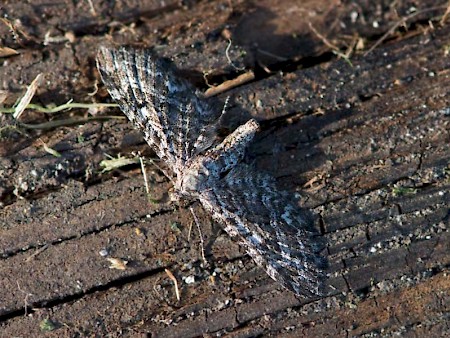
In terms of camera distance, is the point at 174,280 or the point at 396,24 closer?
the point at 174,280

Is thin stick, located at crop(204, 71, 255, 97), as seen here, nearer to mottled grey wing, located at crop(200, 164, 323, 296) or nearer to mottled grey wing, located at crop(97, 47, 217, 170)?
mottled grey wing, located at crop(97, 47, 217, 170)

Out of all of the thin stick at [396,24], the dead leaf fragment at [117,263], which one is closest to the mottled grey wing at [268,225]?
the dead leaf fragment at [117,263]

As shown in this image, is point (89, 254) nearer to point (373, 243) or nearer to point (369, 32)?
point (373, 243)

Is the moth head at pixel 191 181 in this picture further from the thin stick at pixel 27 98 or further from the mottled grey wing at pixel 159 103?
the thin stick at pixel 27 98

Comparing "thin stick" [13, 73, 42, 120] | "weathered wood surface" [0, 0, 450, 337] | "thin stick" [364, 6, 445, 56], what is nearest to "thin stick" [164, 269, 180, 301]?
"weathered wood surface" [0, 0, 450, 337]

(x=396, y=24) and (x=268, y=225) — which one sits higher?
(x=396, y=24)

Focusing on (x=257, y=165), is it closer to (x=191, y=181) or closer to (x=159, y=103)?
(x=191, y=181)

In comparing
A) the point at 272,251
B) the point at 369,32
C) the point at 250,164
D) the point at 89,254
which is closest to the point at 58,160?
the point at 89,254

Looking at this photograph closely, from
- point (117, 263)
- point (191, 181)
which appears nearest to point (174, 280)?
point (117, 263)
